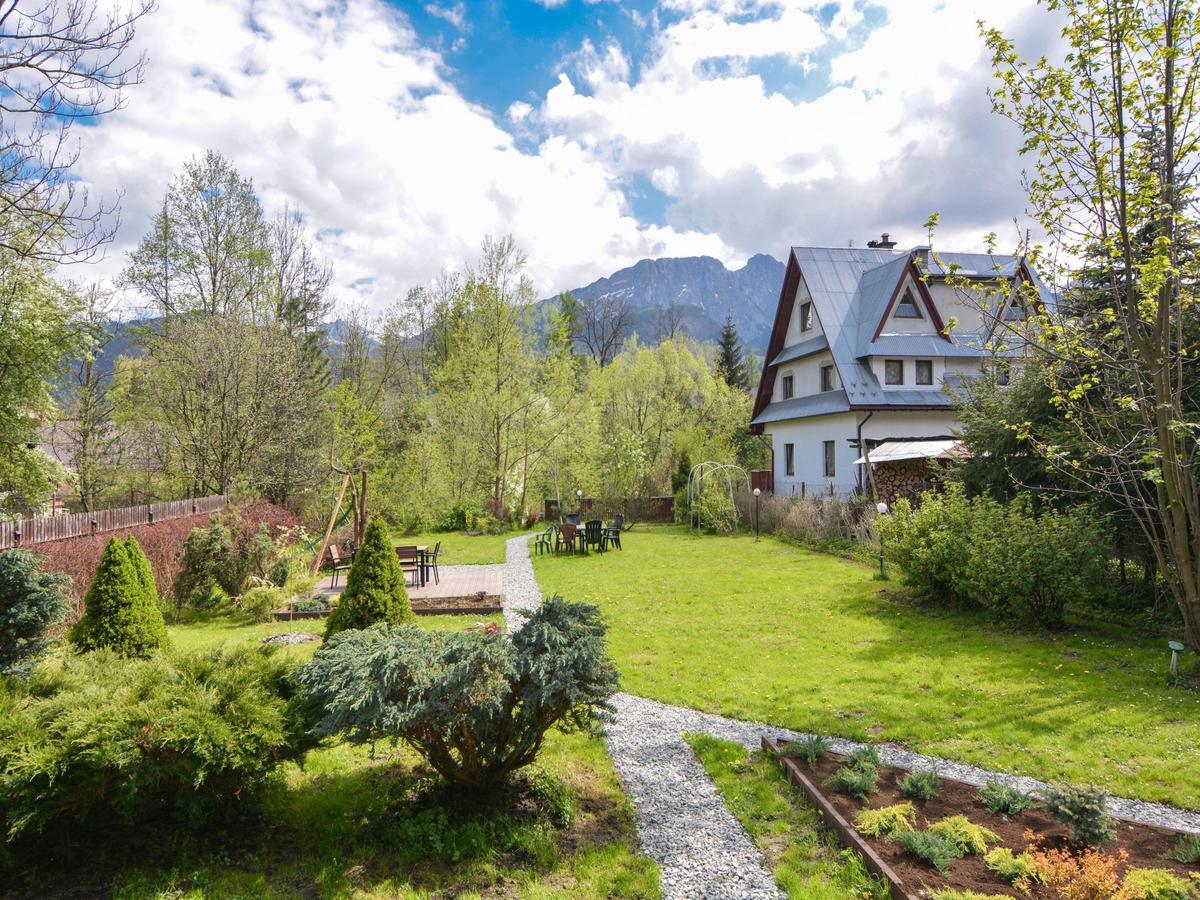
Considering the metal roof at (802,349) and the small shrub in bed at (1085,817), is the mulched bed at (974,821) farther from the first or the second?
the metal roof at (802,349)

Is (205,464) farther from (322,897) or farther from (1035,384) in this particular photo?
(1035,384)

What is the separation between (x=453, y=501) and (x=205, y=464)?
8563 mm

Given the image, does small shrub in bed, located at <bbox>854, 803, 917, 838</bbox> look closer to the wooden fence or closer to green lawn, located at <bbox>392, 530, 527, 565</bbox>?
the wooden fence

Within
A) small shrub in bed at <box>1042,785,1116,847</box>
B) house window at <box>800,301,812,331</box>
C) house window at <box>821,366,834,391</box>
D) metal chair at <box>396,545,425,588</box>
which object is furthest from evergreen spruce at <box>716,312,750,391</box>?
small shrub in bed at <box>1042,785,1116,847</box>

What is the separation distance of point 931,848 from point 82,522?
11027 mm

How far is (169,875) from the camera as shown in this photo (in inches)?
138

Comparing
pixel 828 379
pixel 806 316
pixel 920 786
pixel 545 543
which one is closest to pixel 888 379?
pixel 828 379

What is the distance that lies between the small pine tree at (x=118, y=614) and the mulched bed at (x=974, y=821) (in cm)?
619

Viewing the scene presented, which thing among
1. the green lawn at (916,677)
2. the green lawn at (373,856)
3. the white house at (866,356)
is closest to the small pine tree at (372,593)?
the green lawn at (373,856)

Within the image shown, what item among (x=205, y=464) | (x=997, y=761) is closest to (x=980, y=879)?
(x=997, y=761)

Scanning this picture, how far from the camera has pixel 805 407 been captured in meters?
21.5

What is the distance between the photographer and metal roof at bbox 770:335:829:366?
67.5ft

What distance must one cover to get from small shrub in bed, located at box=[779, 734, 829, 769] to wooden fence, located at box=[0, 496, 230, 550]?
829 cm

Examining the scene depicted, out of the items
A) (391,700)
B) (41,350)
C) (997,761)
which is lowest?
(997,761)
